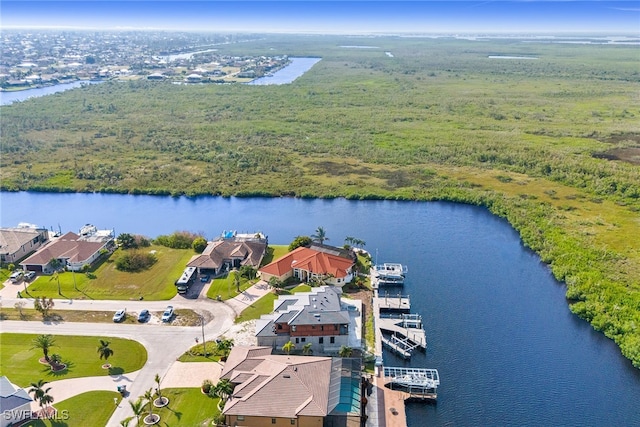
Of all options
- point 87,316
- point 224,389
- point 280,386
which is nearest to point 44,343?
point 87,316

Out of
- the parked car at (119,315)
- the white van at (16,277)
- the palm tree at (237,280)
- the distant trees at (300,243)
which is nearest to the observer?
the parked car at (119,315)

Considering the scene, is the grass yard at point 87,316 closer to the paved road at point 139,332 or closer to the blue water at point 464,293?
the paved road at point 139,332

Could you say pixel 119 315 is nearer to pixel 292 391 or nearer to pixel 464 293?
pixel 292 391

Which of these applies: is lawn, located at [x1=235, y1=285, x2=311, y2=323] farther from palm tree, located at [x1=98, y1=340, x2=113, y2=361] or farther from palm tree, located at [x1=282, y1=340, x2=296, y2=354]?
palm tree, located at [x1=98, y1=340, x2=113, y2=361]

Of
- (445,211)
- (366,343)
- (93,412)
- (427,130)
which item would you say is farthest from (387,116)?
(93,412)

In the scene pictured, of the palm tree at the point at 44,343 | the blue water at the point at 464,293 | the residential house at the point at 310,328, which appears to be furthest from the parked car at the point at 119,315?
the blue water at the point at 464,293

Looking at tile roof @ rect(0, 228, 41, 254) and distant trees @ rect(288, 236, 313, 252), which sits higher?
distant trees @ rect(288, 236, 313, 252)

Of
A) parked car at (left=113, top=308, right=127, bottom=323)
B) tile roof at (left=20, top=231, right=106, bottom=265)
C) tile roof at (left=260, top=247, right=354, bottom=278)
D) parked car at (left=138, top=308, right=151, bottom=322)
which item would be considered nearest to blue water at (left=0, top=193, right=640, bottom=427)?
tile roof at (left=260, top=247, right=354, bottom=278)
